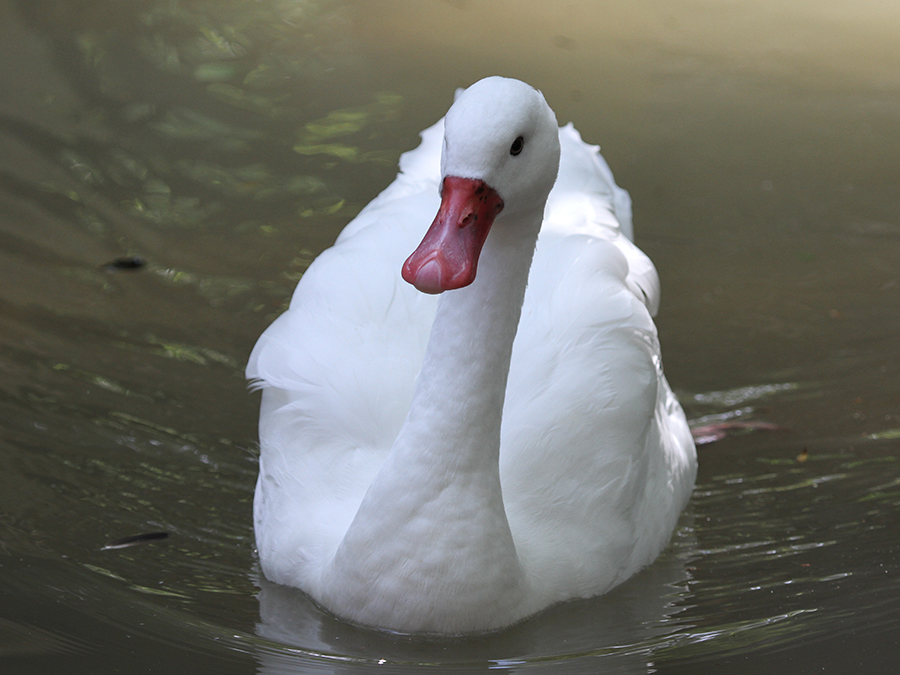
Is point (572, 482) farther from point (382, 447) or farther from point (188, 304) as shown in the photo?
point (188, 304)

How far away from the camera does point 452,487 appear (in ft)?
9.61

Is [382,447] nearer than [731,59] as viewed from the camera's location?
Yes

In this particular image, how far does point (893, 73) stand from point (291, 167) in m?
4.50

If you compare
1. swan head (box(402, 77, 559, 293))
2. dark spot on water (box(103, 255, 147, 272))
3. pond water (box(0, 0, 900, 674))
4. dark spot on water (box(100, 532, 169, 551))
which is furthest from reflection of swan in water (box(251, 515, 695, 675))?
dark spot on water (box(103, 255, 147, 272))

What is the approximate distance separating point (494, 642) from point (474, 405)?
65 cm

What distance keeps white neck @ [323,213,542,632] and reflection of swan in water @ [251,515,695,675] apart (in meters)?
0.08

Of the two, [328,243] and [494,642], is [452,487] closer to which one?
[494,642]

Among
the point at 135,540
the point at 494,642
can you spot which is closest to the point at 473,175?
the point at 494,642

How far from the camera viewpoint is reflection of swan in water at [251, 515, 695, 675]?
2977mm

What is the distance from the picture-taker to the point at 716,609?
11.0ft

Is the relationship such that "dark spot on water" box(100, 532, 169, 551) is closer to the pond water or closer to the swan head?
the pond water

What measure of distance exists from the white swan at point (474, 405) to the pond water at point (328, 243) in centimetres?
16

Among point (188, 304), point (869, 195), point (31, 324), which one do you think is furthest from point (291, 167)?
point (869, 195)

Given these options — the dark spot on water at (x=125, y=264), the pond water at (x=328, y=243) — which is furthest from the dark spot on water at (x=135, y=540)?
the dark spot on water at (x=125, y=264)
